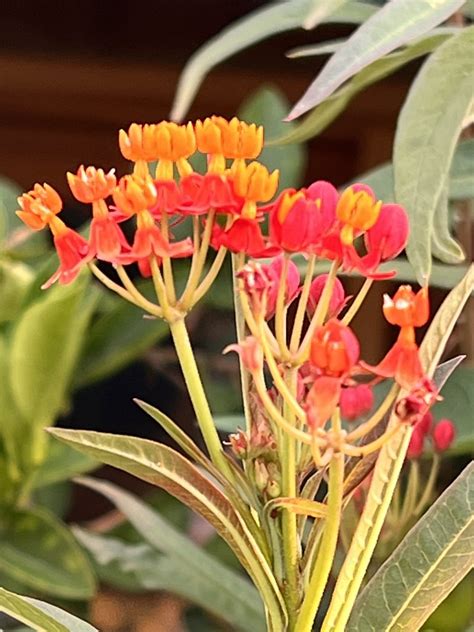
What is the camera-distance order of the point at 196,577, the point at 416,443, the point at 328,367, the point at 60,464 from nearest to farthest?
the point at 328,367 → the point at 416,443 → the point at 196,577 → the point at 60,464

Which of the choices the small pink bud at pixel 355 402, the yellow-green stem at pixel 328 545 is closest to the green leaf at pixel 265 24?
the small pink bud at pixel 355 402

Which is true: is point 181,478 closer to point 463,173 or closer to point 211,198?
point 211,198

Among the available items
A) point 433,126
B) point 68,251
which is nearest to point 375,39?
point 433,126

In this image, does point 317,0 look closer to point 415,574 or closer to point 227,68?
point 415,574

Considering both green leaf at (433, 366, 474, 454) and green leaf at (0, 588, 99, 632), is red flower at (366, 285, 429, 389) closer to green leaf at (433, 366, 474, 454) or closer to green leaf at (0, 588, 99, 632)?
green leaf at (0, 588, 99, 632)

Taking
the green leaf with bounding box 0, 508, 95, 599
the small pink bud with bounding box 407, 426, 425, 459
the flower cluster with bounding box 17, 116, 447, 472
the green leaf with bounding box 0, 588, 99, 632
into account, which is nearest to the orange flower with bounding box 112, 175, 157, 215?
the flower cluster with bounding box 17, 116, 447, 472

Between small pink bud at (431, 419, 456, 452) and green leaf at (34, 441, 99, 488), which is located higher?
→ small pink bud at (431, 419, 456, 452)
